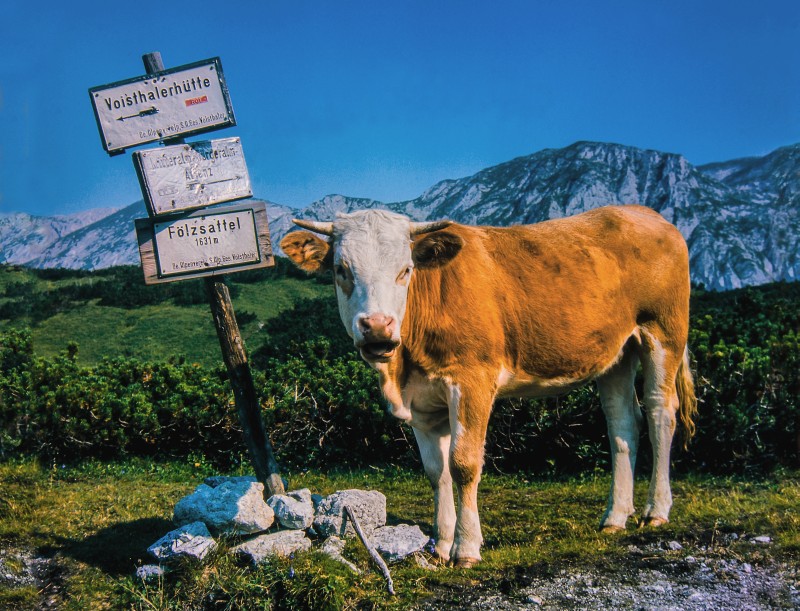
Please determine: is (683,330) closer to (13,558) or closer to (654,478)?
(654,478)

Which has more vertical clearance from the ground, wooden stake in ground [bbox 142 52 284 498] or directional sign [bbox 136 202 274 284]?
directional sign [bbox 136 202 274 284]

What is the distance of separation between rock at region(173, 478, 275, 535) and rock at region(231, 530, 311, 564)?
0.16 m

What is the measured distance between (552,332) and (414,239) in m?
1.66

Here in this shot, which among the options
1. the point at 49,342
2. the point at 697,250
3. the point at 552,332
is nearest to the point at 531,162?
the point at 697,250

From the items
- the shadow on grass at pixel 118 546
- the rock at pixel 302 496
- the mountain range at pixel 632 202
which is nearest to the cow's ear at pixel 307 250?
the rock at pixel 302 496

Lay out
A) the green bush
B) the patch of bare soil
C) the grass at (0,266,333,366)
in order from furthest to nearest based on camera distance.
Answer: the grass at (0,266,333,366) → the green bush → the patch of bare soil

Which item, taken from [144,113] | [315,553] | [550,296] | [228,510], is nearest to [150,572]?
[228,510]

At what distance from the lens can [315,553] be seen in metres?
6.04

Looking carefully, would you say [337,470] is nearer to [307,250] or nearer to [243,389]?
[243,389]

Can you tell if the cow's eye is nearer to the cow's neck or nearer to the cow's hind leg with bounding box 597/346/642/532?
the cow's neck

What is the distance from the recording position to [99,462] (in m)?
10.9

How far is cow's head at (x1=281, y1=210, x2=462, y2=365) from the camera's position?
→ 525 centimetres

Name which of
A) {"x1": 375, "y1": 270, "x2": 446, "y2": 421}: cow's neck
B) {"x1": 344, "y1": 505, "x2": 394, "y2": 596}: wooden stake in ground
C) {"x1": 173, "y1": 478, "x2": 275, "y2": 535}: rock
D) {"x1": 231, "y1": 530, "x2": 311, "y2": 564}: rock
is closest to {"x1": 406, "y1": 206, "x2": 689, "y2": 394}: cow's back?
{"x1": 375, "y1": 270, "x2": 446, "y2": 421}: cow's neck

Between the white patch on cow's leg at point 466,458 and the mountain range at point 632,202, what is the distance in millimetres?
46287
